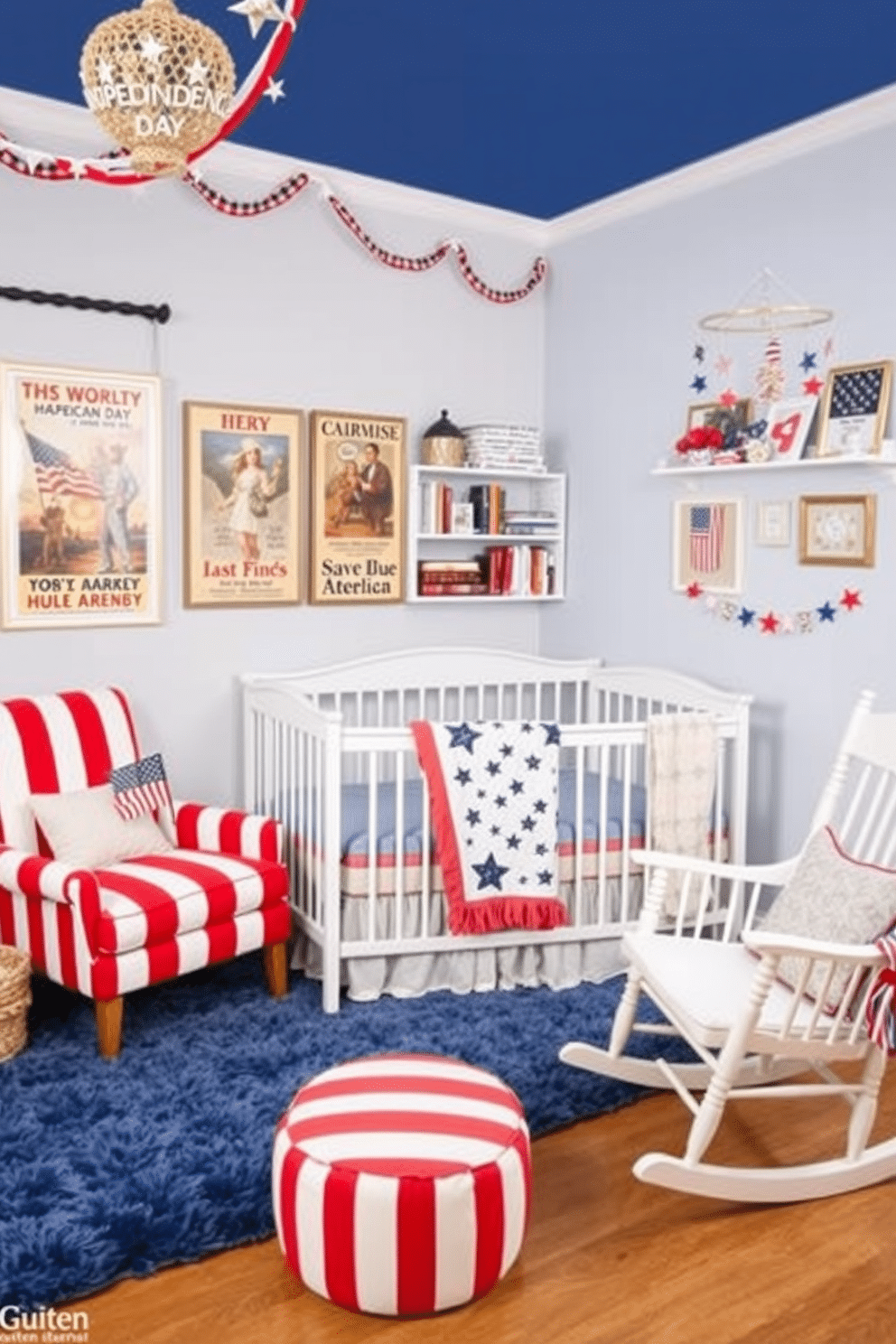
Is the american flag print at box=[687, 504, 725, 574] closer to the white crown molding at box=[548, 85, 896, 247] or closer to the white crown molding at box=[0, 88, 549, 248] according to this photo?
the white crown molding at box=[548, 85, 896, 247]

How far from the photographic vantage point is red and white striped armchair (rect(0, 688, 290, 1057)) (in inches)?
114

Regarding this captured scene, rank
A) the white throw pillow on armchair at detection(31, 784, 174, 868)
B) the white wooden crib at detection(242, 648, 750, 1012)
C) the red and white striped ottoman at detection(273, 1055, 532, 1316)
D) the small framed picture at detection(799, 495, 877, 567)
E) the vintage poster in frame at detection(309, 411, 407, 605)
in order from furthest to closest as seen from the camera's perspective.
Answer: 1. the vintage poster in frame at detection(309, 411, 407, 605)
2. the small framed picture at detection(799, 495, 877, 567)
3. the white wooden crib at detection(242, 648, 750, 1012)
4. the white throw pillow on armchair at detection(31, 784, 174, 868)
5. the red and white striped ottoman at detection(273, 1055, 532, 1316)

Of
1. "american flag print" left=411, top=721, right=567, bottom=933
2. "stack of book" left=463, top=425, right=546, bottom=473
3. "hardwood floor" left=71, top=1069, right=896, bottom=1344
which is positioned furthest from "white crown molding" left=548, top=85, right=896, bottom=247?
"hardwood floor" left=71, top=1069, right=896, bottom=1344

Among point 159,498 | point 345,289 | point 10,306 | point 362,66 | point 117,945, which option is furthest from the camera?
point 345,289

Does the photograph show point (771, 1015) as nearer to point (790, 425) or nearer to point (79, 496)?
point (790, 425)

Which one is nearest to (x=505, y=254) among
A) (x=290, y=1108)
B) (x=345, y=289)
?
(x=345, y=289)

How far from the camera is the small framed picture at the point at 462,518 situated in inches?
170

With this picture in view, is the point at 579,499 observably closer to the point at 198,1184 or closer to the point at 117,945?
the point at 117,945

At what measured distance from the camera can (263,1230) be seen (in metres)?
2.25

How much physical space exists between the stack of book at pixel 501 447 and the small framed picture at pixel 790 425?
1009 millimetres

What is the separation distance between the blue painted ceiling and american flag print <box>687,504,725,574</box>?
113cm

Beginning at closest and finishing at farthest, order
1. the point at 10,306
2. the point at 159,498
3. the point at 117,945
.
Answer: the point at 117,945 < the point at 10,306 < the point at 159,498

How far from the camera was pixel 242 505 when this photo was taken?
396 cm

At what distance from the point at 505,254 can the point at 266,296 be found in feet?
3.35
